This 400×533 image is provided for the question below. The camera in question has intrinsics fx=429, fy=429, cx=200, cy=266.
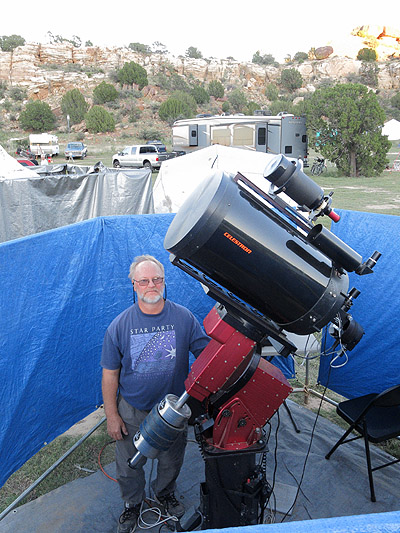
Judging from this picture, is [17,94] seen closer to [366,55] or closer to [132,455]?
[132,455]

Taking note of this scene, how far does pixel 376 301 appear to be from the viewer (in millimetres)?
3576

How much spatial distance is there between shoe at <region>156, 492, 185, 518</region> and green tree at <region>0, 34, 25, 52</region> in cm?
7046

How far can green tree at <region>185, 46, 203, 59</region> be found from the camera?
245ft

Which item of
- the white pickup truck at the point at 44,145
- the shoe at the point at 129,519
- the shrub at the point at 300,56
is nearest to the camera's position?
the shoe at the point at 129,519

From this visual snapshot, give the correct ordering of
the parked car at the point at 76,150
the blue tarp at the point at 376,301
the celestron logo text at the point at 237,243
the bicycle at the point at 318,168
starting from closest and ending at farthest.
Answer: the celestron logo text at the point at 237,243 → the blue tarp at the point at 376,301 → the bicycle at the point at 318,168 → the parked car at the point at 76,150

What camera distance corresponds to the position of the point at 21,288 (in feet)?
8.73

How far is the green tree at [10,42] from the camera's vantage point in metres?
60.3

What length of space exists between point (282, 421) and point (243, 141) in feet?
57.7

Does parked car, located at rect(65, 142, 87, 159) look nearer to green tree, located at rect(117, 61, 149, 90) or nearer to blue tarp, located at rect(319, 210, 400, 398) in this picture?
blue tarp, located at rect(319, 210, 400, 398)

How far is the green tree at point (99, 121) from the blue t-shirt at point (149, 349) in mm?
39041

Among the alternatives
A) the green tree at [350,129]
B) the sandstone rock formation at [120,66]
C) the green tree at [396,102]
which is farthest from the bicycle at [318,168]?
the sandstone rock formation at [120,66]

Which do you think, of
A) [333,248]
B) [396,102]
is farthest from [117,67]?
[333,248]

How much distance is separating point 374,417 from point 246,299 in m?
1.89

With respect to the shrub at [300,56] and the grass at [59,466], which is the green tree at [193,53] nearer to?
the shrub at [300,56]
